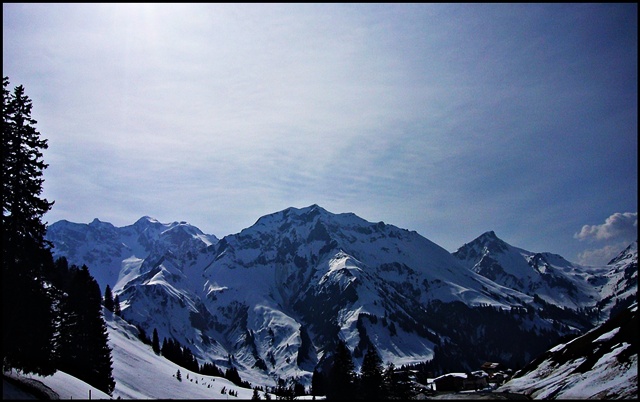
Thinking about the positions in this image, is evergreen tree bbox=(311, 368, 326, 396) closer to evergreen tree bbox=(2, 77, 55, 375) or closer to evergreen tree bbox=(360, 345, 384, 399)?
evergreen tree bbox=(360, 345, 384, 399)

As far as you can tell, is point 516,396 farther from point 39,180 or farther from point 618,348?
point 39,180

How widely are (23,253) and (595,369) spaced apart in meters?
62.8

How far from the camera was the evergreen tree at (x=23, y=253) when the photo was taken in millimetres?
31734

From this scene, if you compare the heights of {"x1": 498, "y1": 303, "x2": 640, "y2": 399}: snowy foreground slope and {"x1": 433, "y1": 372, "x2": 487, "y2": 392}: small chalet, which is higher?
{"x1": 498, "y1": 303, "x2": 640, "y2": 399}: snowy foreground slope

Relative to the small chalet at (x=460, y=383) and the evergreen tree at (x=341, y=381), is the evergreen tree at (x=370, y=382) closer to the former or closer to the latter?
the evergreen tree at (x=341, y=381)

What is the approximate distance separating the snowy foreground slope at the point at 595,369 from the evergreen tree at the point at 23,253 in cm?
5249

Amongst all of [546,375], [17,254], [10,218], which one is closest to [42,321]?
[17,254]

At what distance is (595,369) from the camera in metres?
56.7

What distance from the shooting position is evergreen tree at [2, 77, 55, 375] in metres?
31.7

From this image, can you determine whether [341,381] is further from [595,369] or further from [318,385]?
[318,385]

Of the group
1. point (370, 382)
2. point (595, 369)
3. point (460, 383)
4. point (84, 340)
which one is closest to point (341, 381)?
point (370, 382)

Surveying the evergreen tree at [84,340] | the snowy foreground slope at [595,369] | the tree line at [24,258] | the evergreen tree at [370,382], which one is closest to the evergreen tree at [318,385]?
the snowy foreground slope at [595,369]

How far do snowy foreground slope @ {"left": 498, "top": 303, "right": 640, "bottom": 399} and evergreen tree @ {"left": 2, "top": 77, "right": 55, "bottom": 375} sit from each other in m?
52.5

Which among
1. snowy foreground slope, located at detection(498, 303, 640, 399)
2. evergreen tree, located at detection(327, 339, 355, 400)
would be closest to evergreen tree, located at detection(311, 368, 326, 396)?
snowy foreground slope, located at detection(498, 303, 640, 399)
